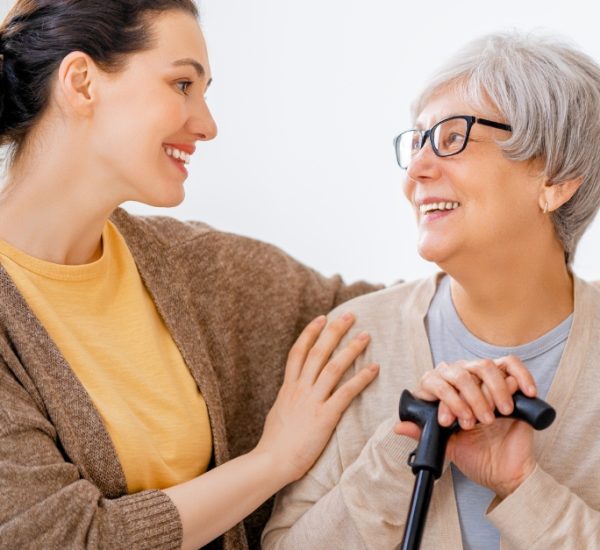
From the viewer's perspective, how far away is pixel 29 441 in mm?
1376

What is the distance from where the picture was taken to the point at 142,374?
63.2 inches

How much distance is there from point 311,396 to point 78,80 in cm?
68

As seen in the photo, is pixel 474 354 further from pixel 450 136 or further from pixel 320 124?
pixel 320 124

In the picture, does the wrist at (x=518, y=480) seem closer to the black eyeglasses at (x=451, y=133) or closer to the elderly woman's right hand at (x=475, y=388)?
the elderly woman's right hand at (x=475, y=388)

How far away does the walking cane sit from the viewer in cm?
123

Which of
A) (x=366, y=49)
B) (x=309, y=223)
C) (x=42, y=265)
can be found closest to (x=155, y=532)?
(x=42, y=265)

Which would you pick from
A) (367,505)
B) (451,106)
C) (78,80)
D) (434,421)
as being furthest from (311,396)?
(78,80)

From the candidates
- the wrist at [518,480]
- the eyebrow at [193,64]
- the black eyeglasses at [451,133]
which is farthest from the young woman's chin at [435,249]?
the eyebrow at [193,64]

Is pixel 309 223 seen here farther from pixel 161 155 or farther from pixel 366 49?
pixel 161 155

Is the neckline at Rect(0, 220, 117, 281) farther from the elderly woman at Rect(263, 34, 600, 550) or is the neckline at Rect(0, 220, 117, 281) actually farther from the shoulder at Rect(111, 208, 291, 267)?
the elderly woman at Rect(263, 34, 600, 550)

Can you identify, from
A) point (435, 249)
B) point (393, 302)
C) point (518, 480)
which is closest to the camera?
point (518, 480)

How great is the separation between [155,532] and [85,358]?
31 cm

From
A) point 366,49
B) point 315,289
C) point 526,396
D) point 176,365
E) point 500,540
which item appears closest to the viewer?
point 526,396

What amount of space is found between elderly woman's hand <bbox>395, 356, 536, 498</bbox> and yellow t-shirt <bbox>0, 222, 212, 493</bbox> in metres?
0.40
